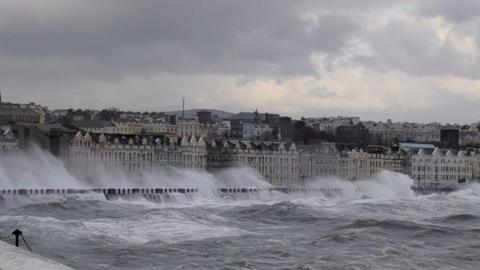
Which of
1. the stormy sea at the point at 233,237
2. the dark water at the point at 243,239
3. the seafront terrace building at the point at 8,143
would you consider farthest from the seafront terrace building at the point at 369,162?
the dark water at the point at 243,239

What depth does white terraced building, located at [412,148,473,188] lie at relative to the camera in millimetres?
134625

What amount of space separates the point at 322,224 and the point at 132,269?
25662mm

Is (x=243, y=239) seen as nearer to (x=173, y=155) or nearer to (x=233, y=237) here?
(x=233, y=237)

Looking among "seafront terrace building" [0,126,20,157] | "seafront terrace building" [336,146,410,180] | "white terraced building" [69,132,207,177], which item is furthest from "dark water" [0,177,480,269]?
"seafront terrace building" [336,146,410,180]

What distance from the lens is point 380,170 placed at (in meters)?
128

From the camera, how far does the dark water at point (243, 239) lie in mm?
30391

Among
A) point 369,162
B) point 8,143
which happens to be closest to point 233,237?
point 8,143

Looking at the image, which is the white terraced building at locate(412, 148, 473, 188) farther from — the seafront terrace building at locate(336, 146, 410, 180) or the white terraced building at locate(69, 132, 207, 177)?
the white terraced building at locate(69, 132, 207, 177)

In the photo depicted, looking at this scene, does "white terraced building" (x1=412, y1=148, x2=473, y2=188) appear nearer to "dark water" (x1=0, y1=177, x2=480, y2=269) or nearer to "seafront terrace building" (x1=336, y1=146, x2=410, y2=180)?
"seafront terrace building" (x1=336, y1=146, x2=410, y2=180)

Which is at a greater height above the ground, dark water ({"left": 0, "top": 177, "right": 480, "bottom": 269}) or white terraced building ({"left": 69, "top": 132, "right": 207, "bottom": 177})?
white terraced building ({"left": 69, "top": 132, "right": 207, "bottom": 177})

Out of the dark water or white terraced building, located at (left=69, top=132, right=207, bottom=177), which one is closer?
the dark water

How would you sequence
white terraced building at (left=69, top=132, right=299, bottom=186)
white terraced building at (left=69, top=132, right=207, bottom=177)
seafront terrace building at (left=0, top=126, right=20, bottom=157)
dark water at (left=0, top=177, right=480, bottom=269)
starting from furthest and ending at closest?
white terraced building at (left=69, top=132, right=299, bottom=186)
white terraced building at (left=69, top=132, right=207, bottom=177)
seafront terrace building at (left=0, top=126, right=20, bottom=157)
dark water at (left=0, top=177, right=480, bottom=269)

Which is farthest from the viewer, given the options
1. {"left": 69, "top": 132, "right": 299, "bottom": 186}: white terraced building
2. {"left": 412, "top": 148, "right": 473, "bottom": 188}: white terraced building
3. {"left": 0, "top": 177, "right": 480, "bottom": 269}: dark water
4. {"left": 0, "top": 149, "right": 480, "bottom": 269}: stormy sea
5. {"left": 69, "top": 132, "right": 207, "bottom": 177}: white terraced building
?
{"left": 412, "top": 148, "right": 473, "bottom": 188}: white terraced building

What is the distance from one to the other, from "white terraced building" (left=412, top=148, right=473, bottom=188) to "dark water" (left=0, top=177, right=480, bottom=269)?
242 ft
